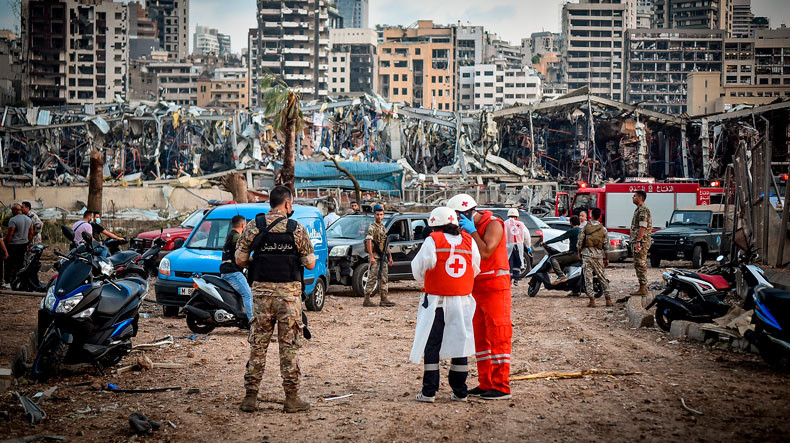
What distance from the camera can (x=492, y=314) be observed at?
7.55 meters

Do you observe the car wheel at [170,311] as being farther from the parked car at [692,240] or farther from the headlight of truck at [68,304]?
the parked car at [692,240]

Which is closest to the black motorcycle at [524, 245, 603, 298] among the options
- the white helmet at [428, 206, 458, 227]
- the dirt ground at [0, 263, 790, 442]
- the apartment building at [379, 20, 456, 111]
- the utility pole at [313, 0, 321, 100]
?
the dirt ground at [0, 263, 790, 442]

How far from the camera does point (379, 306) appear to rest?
16.0 meters

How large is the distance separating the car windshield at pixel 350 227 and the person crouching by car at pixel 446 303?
1081cm

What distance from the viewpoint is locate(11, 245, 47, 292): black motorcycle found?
631 inches

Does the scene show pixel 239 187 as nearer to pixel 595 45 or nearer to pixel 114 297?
pixel 114 297

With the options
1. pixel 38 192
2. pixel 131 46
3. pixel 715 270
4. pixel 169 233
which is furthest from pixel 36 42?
pixel 715 270

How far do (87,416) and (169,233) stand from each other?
43.2 feet

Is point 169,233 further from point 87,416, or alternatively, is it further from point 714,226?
point 714,226

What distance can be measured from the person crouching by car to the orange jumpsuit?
0.23 m

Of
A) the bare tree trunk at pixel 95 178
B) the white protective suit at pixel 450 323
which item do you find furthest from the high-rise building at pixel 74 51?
the white protective suit at pixel 450 323

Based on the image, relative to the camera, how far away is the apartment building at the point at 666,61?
151 m

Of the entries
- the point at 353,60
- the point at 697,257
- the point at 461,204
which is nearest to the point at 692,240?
the point at 697,257

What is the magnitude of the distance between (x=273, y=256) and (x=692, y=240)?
2007cm
